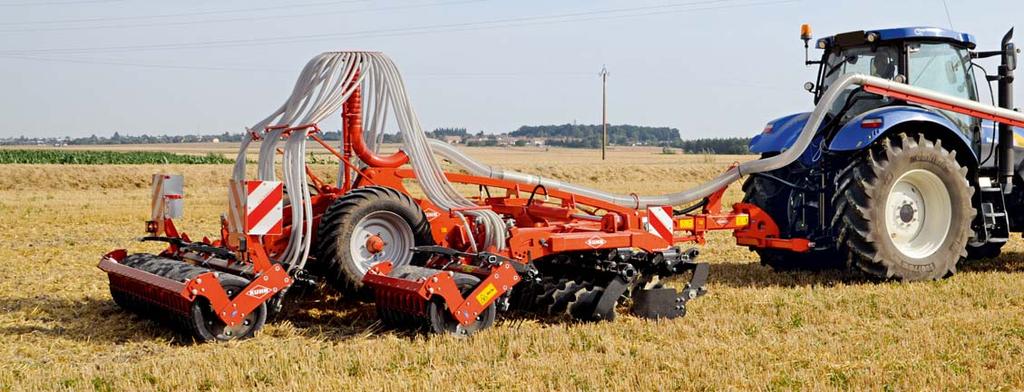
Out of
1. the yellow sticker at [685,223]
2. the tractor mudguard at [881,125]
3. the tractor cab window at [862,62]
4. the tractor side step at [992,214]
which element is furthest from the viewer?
the tractor cab window at [862,62]

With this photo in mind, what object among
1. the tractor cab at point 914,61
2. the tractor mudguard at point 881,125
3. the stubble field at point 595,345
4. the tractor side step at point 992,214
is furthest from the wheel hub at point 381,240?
the tractor side step at point 992,214

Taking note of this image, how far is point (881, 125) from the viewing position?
338 inches

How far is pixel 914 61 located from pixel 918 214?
1341 mm

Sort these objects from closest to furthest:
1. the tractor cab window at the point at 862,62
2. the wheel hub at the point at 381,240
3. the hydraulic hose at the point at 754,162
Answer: the wheel hub at the point at 381,240 → the hydraulic hose at the point at 754,162 → the tractor cab window at the point at 862,62

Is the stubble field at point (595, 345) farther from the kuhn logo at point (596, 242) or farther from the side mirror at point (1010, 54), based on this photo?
the side mirror at point (1010, 54)

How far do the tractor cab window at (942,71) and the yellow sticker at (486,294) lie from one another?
180 inches

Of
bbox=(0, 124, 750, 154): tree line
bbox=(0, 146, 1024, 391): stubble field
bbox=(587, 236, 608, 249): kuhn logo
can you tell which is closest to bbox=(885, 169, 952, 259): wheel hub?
bbox=(0, 146, 1024, 391): stubble field

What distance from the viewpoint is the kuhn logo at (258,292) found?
666 cm

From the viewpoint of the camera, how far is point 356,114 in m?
8.12

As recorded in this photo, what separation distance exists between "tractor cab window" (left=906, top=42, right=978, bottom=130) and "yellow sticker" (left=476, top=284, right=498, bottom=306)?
180 inches

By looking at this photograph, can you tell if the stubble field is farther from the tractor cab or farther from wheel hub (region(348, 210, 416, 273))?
the tractor cab

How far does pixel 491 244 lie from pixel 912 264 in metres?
3.79


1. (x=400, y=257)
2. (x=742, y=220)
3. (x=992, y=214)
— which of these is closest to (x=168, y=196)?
(x=400, y=257)

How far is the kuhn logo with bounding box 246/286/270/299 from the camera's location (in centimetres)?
666
